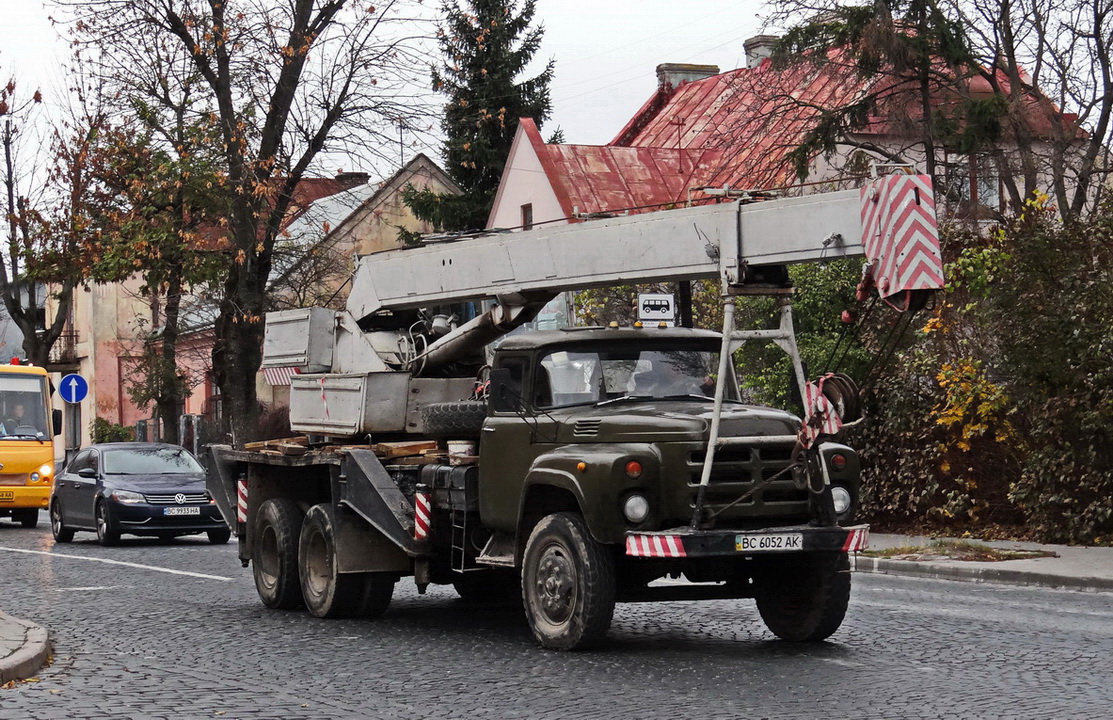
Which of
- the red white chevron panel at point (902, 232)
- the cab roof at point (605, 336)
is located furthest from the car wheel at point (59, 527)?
the red white chevron panel at point (902, 232)

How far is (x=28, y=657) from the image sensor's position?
10.4 metres

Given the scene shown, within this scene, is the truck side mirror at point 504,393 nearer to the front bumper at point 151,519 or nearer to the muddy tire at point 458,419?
the muddy tire at point 458,419

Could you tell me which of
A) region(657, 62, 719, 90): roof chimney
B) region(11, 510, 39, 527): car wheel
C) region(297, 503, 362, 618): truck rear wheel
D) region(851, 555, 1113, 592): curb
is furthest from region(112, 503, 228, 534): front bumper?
region(657, 62, 719, 90): roof chimney

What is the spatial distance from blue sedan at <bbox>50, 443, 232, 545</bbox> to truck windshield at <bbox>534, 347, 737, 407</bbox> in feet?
44.0

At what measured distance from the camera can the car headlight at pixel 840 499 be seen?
35.8ft

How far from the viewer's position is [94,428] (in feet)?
193

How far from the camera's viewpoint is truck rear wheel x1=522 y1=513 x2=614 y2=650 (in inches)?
415

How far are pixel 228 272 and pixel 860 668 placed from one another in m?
22.0

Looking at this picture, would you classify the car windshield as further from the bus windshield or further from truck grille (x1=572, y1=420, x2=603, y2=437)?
truck grille (x1=572, y1=420, x2=603, y2=437)

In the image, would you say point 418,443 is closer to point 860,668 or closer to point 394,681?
point 394,681

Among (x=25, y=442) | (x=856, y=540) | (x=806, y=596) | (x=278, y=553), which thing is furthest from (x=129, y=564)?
(x=856, y=540)

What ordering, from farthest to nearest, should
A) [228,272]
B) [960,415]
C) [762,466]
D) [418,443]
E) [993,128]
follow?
[228,272]
[993,128]
[960,415]
[418,443]
[762,466]

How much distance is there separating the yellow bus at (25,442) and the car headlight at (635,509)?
2106 cm

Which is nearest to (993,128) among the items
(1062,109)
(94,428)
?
(1062,109)
